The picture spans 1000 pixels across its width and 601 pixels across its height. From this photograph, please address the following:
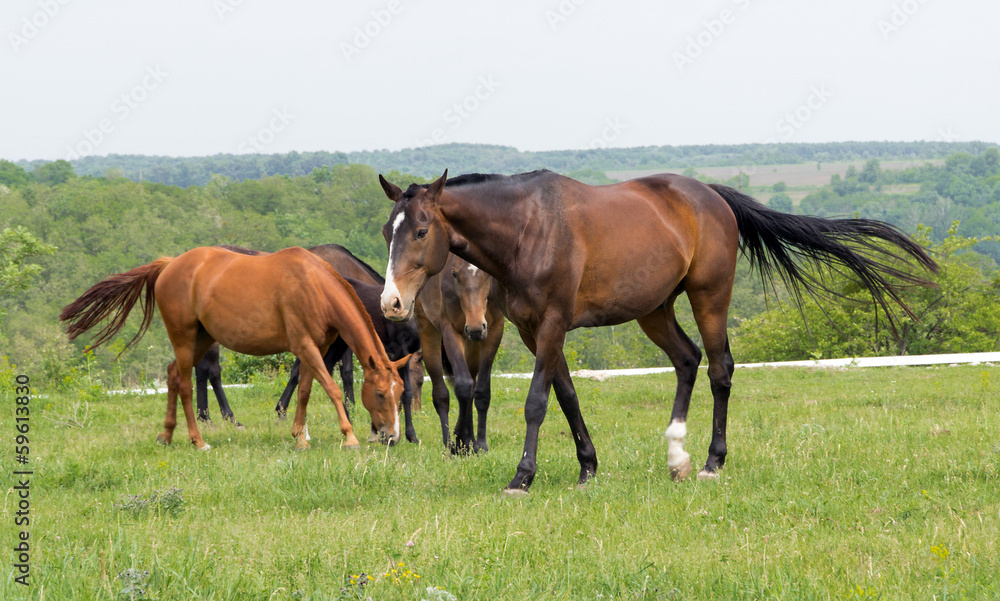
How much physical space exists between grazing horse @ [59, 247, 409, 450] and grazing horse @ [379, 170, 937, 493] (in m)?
2.27

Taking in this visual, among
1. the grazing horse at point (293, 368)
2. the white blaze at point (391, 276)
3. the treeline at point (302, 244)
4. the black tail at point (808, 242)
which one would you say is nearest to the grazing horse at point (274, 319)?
the grazing horse at point (293, 368)

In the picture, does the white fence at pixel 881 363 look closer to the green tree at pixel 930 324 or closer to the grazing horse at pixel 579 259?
the grazing horse at pixel 579 259

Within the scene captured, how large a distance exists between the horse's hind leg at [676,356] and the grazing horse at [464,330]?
1.47m

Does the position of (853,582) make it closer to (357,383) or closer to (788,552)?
(788,552)

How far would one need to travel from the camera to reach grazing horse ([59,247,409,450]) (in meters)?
7.71

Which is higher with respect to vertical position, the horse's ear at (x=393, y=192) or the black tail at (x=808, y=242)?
the horse's ear at (x=393, y=192)

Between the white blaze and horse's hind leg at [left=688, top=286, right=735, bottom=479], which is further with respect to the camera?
horse's hind leg at [left=688, top=286, right=735, bottom=479]

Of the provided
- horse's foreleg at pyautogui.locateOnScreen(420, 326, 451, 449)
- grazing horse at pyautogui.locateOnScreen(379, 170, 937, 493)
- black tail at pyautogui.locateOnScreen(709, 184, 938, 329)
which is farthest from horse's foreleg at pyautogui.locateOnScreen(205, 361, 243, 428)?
black tail at pyautogui.locateOnScreen(709, 184, 938, 329)

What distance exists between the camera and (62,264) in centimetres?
6369

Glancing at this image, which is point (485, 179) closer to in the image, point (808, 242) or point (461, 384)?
point (461, 384)

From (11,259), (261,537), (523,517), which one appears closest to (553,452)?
(523,517)

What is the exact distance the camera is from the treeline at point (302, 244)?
31797mm

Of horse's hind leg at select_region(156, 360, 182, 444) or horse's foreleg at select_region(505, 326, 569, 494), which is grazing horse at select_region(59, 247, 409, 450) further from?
horse's foreleg at select_region(505, 326, 569, 494)

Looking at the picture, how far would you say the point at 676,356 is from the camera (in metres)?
6.48
